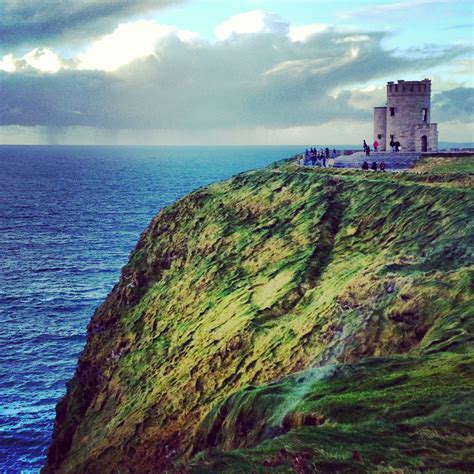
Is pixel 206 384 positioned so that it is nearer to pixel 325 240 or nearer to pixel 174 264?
pixel 325 240

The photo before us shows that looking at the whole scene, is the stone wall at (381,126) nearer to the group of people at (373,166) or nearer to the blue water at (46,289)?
the group of people at (373,166)

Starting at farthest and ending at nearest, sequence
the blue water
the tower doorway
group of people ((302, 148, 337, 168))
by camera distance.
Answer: the tower doorway
group of people ((302, 148, 337, 168))
the blue water

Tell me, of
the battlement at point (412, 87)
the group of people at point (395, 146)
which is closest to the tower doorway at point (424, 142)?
the group of people at point (395, 146)

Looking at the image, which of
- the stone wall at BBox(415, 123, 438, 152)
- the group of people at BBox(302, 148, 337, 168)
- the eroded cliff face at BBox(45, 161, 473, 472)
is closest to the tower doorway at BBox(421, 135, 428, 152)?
the stone wall at BBox(415, 123, 438, 152)

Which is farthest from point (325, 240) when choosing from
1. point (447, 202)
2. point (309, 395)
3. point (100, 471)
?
point (309, 395)

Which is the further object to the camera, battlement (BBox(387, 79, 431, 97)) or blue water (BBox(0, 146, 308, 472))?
battlement (BBox(387, 79, 431, 97))

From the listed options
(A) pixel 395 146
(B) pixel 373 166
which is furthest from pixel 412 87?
(B) pixel 373 166

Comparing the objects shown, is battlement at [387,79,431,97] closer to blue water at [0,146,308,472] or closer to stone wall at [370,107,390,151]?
stone wall at [370,107,390,151]
